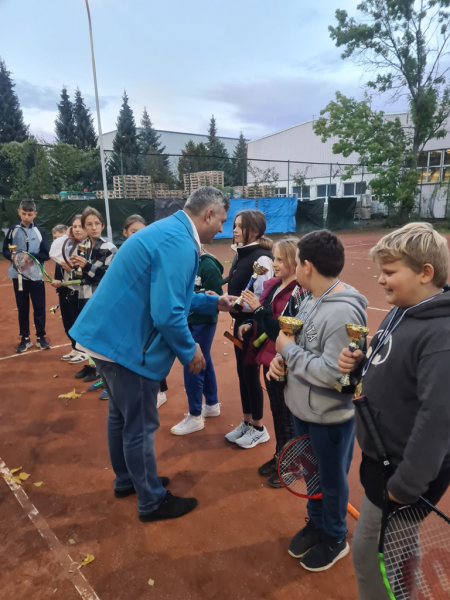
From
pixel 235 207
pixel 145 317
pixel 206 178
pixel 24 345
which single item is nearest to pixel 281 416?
pixel 145 317

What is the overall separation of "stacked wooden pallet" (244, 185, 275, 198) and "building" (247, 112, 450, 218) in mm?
1180

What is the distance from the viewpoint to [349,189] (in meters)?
34.7

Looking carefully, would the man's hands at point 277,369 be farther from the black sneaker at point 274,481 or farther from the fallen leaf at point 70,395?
the fallen leaf at point 70,395

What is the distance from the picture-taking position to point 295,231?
890 inches

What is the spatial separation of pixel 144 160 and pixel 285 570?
40.8 meters

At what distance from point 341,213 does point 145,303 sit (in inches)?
984

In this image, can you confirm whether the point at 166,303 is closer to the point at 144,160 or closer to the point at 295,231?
the point at 295,231

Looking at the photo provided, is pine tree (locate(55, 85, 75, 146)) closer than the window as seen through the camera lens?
No

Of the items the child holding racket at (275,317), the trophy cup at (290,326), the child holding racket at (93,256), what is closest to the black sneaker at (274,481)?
the child holding racket at (275,317)

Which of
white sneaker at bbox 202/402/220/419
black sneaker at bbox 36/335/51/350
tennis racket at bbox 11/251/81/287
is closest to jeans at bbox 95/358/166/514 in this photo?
white sneaker at bbox 202/402/220/419

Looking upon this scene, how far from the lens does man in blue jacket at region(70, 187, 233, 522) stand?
243cm

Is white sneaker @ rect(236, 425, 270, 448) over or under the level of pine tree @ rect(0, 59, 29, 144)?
under

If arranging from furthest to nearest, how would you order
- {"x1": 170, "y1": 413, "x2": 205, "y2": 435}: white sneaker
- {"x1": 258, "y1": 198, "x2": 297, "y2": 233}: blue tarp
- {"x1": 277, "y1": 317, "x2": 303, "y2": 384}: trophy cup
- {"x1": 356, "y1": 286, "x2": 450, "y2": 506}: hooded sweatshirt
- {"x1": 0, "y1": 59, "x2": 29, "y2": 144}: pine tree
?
{"x1": 0, "y1": 59, "x2": 29, "y2": 144}: pine tree → {"x1": 258, "y1": 198, "x2": 297, "y2": 233}: blue tarp → {"x1": 170, "y1": 413, "x2": 205, "y2": 435}: white sneaker → {"x1": 277, "y1": 317, "x2": 303, "y2": 384}: trophy cup → {"x1": 356, "y1": 286, "x2": 450, "y2": 506}: hooded sweatshirt

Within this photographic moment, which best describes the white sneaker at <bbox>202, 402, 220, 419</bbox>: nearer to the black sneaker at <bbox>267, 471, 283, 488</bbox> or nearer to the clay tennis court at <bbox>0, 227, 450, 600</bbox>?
the clay tennis court at <bbox>0, 227, 450, 600</bbox>
